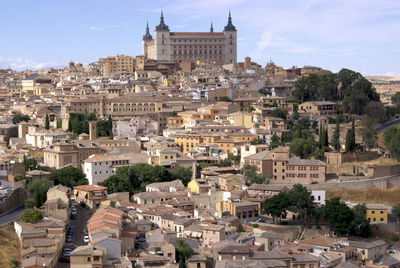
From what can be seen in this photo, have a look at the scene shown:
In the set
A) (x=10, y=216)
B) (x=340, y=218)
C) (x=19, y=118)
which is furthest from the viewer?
(x=19, y=118)

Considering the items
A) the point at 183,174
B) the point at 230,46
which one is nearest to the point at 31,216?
the point at 183,174

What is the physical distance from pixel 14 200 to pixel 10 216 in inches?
91.8

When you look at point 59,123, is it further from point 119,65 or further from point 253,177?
point 119,65

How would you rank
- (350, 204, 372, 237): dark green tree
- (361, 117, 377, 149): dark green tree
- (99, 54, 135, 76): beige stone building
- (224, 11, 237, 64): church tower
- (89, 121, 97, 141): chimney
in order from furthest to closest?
(224, 11, 237, 64): church tower → (99, 54, 135, 76): beige stone building → (89, 121, 97, 141): chimney → (361, 117, 377, 149): dark green tree → (350, 204, 372, 237): dark green tree

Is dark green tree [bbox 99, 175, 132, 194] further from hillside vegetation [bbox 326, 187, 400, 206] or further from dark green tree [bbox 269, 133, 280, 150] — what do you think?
hillside vegetation [bbox 326, 187, 400, 206]

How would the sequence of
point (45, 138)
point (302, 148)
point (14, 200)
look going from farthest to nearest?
point (45, 138)
point (302, 148)
point (14, 200)

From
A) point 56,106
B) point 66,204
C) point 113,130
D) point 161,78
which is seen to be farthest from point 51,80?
point 66,204

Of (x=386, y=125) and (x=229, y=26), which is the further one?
(x=229, y=26)

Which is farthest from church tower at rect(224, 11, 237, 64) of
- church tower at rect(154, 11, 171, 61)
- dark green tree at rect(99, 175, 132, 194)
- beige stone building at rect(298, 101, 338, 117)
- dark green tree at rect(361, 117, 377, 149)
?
dark green tree at rect(99, 175, 132, 194)

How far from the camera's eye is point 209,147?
43.6m

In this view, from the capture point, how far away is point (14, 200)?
32.4 m

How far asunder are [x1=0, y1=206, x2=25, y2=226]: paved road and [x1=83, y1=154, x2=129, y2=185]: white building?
21.1ft

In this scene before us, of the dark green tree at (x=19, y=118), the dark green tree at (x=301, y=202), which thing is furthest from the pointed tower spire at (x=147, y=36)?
the dark green tree at (x=301, y=202)

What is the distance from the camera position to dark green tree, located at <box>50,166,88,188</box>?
36.8 meters
